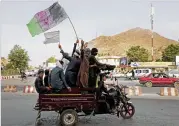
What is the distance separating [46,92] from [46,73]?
98cm

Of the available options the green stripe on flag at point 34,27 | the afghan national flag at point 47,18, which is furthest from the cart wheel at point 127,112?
the green stripe on flag at point 34,27

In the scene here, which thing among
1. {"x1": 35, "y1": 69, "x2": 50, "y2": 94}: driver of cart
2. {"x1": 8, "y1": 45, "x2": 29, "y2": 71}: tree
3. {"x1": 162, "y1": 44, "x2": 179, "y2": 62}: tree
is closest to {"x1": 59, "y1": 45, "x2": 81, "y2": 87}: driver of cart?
{"x1": 35, "y1": 69, "x2": 50, "y2": 94}: driver of cart

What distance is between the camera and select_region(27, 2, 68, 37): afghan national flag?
9708 mm

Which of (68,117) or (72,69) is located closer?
(68,117)

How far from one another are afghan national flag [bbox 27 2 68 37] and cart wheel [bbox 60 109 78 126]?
7.77 feet

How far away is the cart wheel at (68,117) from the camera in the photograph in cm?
942

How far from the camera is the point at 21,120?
1057 centimetres

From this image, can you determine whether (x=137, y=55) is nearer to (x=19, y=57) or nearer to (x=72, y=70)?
(x=19, y=57)

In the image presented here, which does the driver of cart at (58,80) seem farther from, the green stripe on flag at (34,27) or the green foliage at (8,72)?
the green foliage at (8,72)

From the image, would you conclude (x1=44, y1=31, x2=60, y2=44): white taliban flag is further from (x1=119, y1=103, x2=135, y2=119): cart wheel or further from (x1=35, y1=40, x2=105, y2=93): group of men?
(x1=119, y1=103, x2=135, y2=119): cart wheel

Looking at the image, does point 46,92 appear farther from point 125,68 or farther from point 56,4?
point 125,68

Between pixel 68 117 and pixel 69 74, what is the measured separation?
1.18 metres

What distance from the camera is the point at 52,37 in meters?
10.0

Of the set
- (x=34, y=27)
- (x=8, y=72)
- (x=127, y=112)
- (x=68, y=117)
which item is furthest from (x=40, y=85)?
(x=8, y=72)
